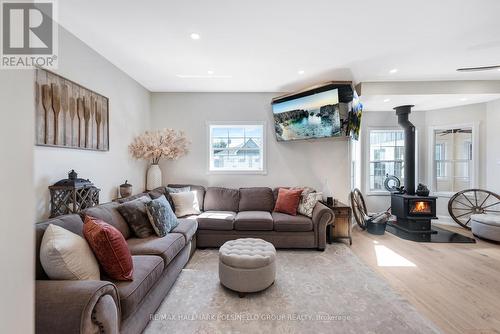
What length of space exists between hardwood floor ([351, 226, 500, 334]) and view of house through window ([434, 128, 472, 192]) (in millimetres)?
1565

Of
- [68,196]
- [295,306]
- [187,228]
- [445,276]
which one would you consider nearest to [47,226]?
[68,196]

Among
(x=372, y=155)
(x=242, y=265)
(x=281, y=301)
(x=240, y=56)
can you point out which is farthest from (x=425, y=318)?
(x=372, y=155)

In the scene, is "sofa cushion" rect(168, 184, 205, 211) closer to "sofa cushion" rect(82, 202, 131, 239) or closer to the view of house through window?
"sofa cushion" rect(82, 202, 131, 239)

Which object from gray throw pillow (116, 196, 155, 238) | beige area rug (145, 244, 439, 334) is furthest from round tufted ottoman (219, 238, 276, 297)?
gray throw pillow (116, 196, 155, 238)

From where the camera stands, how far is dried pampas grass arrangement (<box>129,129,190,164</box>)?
359 centimetres

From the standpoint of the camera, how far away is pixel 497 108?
165 inches

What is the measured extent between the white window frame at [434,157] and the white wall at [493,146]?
0.16 meters

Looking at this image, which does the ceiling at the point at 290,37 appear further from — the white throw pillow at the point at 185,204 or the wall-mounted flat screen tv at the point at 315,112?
the white throw pillow at the point at 185,204

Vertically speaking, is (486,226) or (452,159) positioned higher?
(452,159)

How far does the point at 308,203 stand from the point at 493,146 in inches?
159

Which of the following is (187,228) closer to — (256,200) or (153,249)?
(153,249)

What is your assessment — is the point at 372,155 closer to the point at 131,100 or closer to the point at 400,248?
the point at 400,248

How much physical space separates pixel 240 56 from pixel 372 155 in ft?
13.1

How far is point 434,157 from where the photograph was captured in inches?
194
